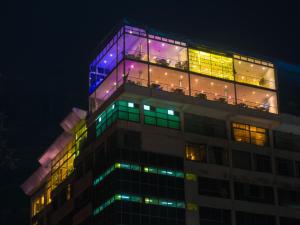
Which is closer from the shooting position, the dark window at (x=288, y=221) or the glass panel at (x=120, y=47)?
the dark window at (x=288, y=221)

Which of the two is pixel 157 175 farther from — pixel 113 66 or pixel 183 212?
pixel 113 66

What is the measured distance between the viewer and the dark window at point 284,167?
11200 cm

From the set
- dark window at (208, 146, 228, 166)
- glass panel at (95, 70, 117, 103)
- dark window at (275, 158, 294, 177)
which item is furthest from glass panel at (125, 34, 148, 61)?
dark window at (275, 158, 294, 177)

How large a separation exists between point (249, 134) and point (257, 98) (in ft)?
23.0

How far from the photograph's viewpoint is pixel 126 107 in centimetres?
10481

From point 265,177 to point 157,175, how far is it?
17.3 m

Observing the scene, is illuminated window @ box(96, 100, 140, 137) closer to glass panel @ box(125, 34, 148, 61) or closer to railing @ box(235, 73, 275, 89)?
glass panel @ box(125, 34, 148, 61)

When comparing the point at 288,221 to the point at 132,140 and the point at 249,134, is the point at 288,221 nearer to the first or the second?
the point at 249,134

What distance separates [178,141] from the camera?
106m

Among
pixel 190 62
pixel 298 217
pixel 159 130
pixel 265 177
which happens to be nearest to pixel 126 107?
pixel 159 130

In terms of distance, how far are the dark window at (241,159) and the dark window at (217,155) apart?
4.41 feet

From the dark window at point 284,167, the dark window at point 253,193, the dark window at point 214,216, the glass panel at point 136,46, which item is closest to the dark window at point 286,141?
the dark window at point 284,167

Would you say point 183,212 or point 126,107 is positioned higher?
point 126,107

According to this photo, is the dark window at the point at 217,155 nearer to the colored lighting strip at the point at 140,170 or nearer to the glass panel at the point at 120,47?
the colored lighting strip at the point at 140,170
